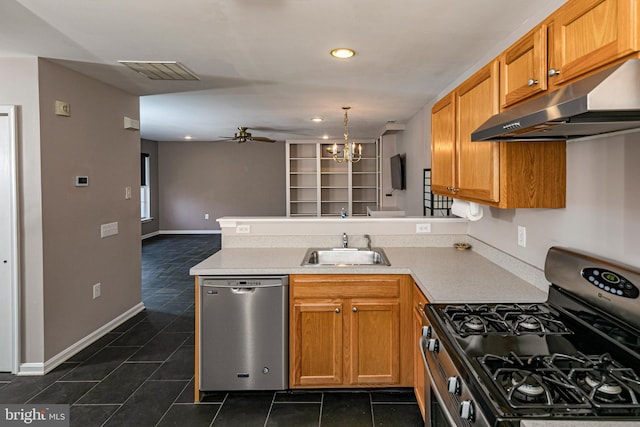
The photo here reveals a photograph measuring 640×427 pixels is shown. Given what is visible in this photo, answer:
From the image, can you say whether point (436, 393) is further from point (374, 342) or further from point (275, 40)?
point (275, 40)

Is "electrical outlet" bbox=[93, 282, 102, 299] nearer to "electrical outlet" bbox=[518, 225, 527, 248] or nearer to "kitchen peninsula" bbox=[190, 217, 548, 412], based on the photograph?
"kitchen peninsula" bbox=[190, 217, 548, 412]

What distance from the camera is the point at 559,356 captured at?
1303 mm

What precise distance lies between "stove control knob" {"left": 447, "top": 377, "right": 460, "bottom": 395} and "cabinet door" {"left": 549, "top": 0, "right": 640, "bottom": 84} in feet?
3.54

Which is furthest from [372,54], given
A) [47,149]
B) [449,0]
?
[47,149]

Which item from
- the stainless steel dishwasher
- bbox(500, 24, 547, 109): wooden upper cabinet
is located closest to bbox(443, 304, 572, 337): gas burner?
bbox(500, 24, 547, 109): wooden upper cabinet

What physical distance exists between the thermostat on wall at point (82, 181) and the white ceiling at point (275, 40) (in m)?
0.91

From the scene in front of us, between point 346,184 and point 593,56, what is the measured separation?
28.2 ft

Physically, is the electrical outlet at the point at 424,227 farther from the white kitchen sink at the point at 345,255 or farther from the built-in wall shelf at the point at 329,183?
the built-in wall shelf at the point at 329,183

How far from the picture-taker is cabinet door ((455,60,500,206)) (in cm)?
200

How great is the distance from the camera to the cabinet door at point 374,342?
101 inches

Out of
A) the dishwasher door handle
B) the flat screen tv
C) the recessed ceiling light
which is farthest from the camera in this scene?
the flat screen tv

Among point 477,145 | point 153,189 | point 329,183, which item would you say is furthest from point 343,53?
point 153,189

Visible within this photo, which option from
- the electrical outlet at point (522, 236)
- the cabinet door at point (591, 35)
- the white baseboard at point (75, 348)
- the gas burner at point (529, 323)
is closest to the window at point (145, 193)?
the white baseboard at point (75, 348)

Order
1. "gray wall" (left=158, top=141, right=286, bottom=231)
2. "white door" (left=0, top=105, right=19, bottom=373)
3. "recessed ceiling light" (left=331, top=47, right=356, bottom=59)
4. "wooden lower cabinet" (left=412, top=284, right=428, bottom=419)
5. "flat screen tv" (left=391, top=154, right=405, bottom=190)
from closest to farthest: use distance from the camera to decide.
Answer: "wooden lower cabinet" (left=412, top=284, right=428, bottom=419) → "recessed ceiling light" (left=331, top=47, right=356, bottom=59) → "white door" (left=0, top=105, right=19, bottom=373) → "flat screen tv" (left=391, top=154, right=405, bottom=190) → "gray wall" (left=158, top=141, right=286, bottom=231)
